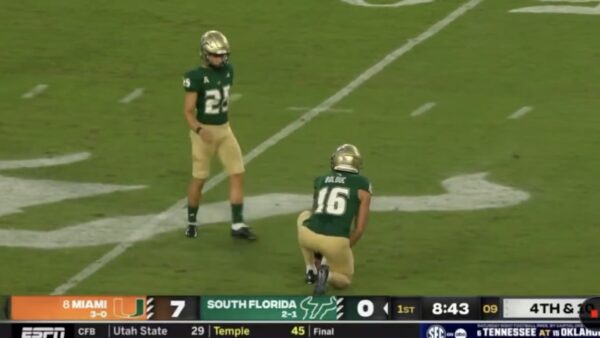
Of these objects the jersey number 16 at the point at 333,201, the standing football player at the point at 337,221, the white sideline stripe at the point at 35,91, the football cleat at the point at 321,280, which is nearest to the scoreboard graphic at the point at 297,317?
the football cleat at the point at 321,280

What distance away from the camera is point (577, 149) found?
81.7 feet

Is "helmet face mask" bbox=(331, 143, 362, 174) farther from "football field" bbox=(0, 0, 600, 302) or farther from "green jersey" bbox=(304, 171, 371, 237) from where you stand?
"football field" bbox=(0, 0, 600, 302)

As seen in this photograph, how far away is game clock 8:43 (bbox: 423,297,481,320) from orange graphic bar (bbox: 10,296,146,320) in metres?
2.27

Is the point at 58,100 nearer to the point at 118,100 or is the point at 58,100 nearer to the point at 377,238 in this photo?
the point at 118,100

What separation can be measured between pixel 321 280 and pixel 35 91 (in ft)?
27.7

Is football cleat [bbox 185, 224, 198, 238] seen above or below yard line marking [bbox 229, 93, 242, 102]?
below

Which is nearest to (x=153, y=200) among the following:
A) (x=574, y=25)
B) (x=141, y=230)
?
(x=141, y=230)

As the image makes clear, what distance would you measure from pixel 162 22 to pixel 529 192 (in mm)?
8604

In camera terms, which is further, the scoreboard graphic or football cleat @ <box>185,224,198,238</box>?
football cleat @ <box>185,224,198,238</box>

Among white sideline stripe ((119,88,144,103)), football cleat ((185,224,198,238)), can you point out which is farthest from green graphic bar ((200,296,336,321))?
white sideline stripe ((119,88,144,103))

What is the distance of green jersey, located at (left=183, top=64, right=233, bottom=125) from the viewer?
21.5 metres

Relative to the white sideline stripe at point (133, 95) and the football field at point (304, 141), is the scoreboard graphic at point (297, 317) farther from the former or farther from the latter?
the white sideline stripe at point (133, 95)

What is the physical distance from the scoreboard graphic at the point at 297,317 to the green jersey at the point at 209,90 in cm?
311

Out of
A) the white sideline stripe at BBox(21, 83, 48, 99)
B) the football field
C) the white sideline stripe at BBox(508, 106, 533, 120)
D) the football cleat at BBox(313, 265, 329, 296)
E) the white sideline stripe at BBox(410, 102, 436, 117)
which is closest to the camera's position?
the football cleat at BBox(313, 265, 329, 296)
